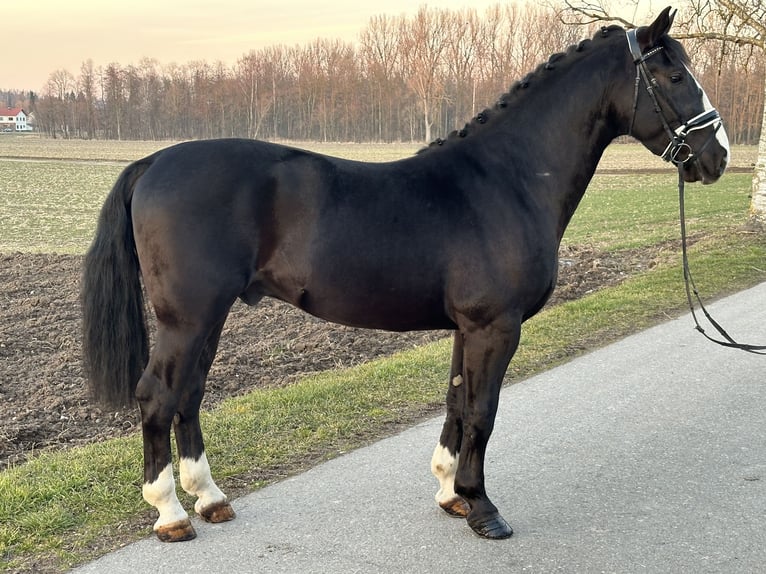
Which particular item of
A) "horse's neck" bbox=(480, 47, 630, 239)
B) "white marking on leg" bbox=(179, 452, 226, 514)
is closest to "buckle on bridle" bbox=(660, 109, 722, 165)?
"horse's neck" bbox=(480, 47, 630, 239)

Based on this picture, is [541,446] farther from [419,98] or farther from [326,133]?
[326,133]

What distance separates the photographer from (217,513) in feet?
11.8

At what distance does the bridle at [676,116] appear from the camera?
345cm

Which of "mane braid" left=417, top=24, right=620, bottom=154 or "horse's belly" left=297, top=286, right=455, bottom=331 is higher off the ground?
"mane braid" left=417, top=24, right=620, bottom=154

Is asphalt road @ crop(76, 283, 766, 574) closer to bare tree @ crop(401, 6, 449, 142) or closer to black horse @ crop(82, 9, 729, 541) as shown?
black horse @ crop(82, 9, 729, 541)

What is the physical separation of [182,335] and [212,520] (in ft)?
3.25

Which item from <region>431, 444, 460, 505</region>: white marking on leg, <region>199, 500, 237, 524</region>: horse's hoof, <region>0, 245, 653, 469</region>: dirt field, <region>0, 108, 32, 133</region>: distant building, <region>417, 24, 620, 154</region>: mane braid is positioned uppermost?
<region>0, 108, 32, 133</region>: distant building

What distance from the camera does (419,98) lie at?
258 ft

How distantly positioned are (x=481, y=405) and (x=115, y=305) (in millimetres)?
1842

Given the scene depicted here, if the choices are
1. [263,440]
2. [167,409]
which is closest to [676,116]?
[167,409]

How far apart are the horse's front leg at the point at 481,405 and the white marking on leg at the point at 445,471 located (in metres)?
0.14

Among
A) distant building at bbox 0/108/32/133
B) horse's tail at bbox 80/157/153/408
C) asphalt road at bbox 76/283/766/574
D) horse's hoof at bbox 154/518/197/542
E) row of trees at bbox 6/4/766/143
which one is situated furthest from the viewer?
distant building at bbox 0/108/32/133

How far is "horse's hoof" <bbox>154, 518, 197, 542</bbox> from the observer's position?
3.39 meters

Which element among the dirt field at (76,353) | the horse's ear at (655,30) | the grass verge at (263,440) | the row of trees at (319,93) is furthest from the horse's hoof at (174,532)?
the row of trees at (319,93)
